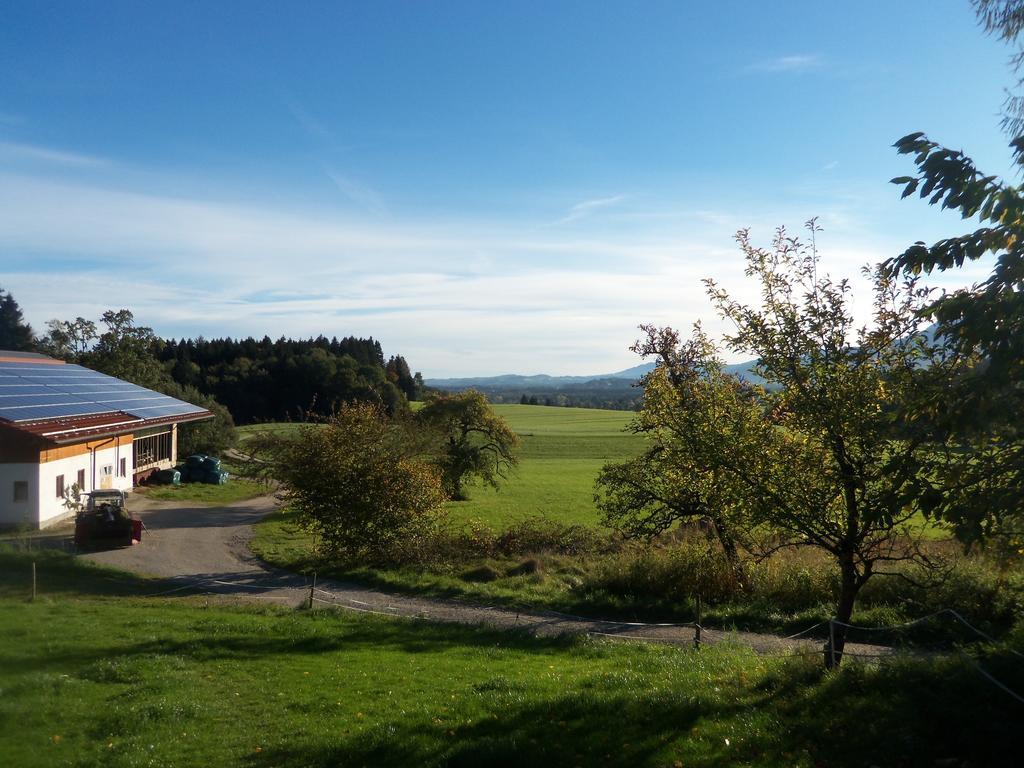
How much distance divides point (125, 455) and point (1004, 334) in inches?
1678

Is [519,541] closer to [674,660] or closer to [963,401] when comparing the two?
[674,660]

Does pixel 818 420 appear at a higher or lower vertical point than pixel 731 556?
higher

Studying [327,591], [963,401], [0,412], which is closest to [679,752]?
[963,401]

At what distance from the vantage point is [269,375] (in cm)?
10781

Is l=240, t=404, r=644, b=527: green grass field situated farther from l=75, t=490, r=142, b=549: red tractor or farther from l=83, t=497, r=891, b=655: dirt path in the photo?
l=75, t=490, r=142, b=549: red tractor

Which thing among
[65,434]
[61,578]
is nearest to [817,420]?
[61,578]

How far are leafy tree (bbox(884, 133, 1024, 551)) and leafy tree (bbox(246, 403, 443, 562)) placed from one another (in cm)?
2016

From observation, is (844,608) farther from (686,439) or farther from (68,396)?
(68,396)

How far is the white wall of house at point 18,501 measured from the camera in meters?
28.3

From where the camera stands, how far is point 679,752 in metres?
7.00

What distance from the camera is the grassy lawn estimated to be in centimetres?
686

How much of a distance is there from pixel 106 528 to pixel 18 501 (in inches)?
216

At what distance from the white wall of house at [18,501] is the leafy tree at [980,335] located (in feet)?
101

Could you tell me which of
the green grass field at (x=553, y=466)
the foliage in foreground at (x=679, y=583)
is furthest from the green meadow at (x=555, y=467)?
the foliage in foreground at (x=679, y=583)
